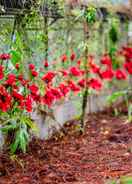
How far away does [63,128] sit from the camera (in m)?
7.92

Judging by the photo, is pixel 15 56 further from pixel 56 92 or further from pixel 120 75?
pixel 120 75

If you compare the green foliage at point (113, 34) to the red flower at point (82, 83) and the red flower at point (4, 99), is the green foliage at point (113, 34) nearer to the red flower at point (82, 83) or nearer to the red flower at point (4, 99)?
the red flower at point (82, 83)

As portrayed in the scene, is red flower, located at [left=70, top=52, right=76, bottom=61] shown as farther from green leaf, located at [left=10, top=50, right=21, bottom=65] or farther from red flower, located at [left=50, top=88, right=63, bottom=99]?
green leaf, located at [left=10, top=50, right=21, bottom=65]

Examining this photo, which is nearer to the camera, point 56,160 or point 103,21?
point 56,160

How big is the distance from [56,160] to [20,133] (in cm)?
58

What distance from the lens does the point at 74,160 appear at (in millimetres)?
6559

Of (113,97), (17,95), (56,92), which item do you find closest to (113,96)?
(113,97)

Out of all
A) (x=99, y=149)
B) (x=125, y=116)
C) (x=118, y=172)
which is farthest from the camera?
(x=125, y=116)

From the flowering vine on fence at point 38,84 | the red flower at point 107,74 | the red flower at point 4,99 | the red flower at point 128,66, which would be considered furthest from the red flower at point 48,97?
the red flower at point 128,66

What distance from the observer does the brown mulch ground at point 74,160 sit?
5.75 meters

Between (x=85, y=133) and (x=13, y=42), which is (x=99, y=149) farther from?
(x=13, y=42)

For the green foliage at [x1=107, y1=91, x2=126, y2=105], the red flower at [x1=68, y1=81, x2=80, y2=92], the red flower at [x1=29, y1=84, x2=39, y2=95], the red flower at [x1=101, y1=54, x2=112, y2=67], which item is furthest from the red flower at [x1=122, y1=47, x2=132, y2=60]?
the red flower at [x1=29, y1=84, x2=39, y2=95]

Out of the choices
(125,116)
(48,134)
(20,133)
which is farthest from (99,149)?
(125,116)

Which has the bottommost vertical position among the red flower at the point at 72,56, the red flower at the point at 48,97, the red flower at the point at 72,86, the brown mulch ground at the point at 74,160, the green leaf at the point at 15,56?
the brown mulch ground at the point at 74,160
